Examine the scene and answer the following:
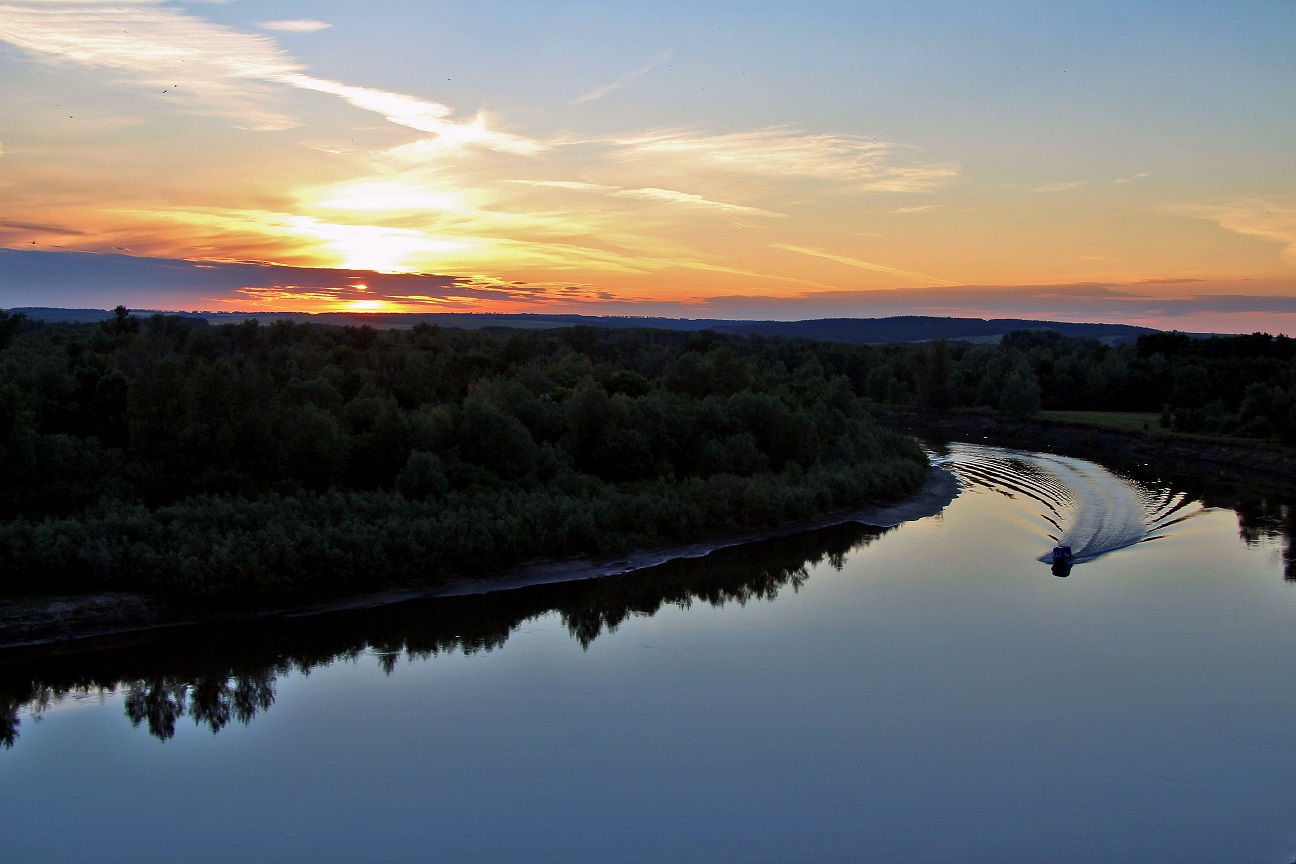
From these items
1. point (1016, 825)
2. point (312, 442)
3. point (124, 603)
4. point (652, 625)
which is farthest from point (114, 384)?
point (1016, 825)

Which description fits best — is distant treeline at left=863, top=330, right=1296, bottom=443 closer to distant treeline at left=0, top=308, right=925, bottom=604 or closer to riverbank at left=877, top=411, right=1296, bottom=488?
riverbank at left=877, top=411, right=1296, bottom=488

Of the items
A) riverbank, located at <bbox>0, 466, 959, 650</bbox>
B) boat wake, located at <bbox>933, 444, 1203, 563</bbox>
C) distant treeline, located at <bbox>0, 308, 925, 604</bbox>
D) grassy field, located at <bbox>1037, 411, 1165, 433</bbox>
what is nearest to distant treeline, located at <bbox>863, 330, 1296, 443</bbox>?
grassy field, located at <bbox>1037, 411, 1165, 433</bbox>

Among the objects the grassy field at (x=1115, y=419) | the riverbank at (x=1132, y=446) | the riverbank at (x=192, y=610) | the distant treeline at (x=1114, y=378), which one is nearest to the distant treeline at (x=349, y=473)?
the riverbank at (x=192, y=610)

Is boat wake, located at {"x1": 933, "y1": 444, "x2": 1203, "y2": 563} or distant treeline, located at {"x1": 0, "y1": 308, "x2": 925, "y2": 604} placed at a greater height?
distant treeline, located at {"x1": 0, "y1": 308, "x2": 925, "y2": 604}

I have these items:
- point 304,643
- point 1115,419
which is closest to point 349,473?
point 304,643

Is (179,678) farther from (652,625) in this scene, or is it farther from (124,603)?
(652,625)

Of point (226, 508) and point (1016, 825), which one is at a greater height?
point (226, 508)
